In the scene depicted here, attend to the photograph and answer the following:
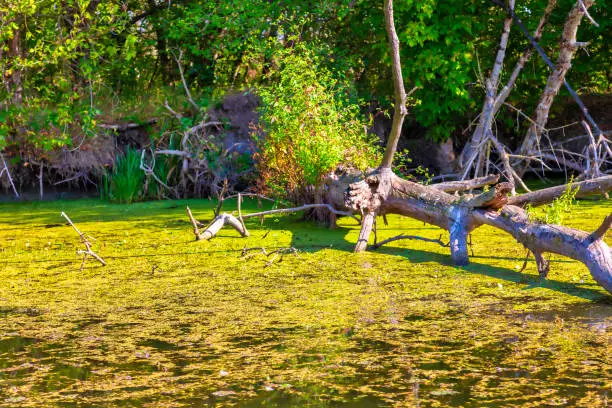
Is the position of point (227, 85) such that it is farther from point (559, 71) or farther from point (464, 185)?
point (464, 185)

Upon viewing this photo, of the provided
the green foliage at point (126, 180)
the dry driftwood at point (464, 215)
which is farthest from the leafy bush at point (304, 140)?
the green foliage at point (126, 180)

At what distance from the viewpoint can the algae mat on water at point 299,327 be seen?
3807 mm

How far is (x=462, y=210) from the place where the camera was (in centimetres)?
706

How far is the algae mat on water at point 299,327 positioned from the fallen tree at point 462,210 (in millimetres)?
184

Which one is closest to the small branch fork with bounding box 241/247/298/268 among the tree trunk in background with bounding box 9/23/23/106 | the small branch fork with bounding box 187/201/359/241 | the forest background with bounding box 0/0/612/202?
the small branch fork with bounding box 187/201/359/241

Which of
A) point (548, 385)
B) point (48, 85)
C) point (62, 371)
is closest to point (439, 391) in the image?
point (548, 385)

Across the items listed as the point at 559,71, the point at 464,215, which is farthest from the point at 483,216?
the point at 559,71

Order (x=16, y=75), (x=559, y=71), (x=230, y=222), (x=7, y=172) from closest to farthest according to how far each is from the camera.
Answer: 1. (x=230, y=222)
2. (x=559, y=71)
3. (x=7, y=172)
4. (x=16, y=75)

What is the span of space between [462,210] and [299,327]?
8.37 ft

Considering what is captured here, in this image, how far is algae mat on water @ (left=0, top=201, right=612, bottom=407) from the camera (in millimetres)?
3807

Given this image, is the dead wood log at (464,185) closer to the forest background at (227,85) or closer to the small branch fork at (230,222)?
the small branch fork at (230,222)

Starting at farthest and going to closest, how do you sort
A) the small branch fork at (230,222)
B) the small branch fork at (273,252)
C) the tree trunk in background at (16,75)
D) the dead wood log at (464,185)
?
1. the tree trunk in background at (16,75)
2. the dead wood log at (464,185)
3. the small branch fork at (230,222)
4. the small branch fork at (273,252)

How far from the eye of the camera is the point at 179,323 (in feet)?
16.8

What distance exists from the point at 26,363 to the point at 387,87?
8.53 m
